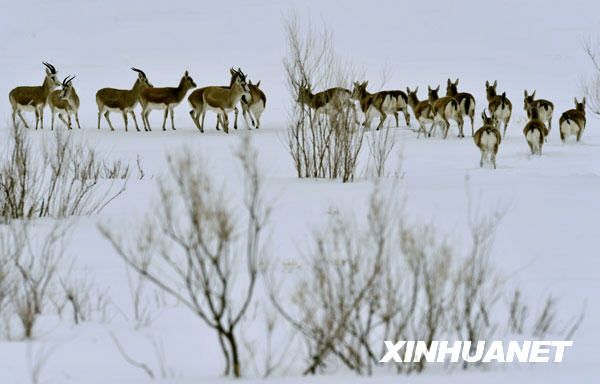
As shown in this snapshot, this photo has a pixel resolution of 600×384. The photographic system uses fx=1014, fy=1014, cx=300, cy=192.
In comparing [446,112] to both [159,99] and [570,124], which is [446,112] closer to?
[570,124]

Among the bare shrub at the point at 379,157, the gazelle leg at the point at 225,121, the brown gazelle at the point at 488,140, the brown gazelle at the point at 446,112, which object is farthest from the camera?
the gazelle leg at the point at 225,121

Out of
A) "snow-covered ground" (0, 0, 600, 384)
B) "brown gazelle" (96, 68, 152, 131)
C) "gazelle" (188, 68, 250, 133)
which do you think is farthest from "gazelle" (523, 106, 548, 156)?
"brown gazelle" (96, 68, 152, 131)

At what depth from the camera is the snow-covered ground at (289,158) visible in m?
6.62

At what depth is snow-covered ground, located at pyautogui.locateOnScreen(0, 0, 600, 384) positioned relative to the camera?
6.62 m

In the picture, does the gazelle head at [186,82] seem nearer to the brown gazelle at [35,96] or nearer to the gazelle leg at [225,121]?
the gazelle leg at [225,121]

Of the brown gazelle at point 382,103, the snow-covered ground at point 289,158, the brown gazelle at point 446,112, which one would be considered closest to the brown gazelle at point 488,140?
the snow-covered ground at point 289,158

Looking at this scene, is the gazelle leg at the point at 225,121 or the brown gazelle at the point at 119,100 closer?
the gazelle leg at the point at 225,121

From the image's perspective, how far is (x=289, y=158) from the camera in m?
18.2

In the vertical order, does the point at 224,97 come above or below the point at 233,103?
above

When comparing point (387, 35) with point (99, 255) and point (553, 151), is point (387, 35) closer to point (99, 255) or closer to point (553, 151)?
point (553, 151)

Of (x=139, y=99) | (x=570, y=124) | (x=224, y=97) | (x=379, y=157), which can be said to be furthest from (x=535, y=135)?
(x=139, y=99)

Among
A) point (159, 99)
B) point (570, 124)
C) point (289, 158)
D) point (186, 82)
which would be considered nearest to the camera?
point (289, 158)

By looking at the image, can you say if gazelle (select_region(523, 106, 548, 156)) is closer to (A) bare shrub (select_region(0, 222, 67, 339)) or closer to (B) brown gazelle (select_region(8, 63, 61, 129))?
(A) bare shrub (select_region(0, 222, 67, 339))

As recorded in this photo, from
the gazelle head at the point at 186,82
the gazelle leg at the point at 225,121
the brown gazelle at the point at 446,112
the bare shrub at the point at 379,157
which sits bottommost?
the bare shrub at the point at 379,157
